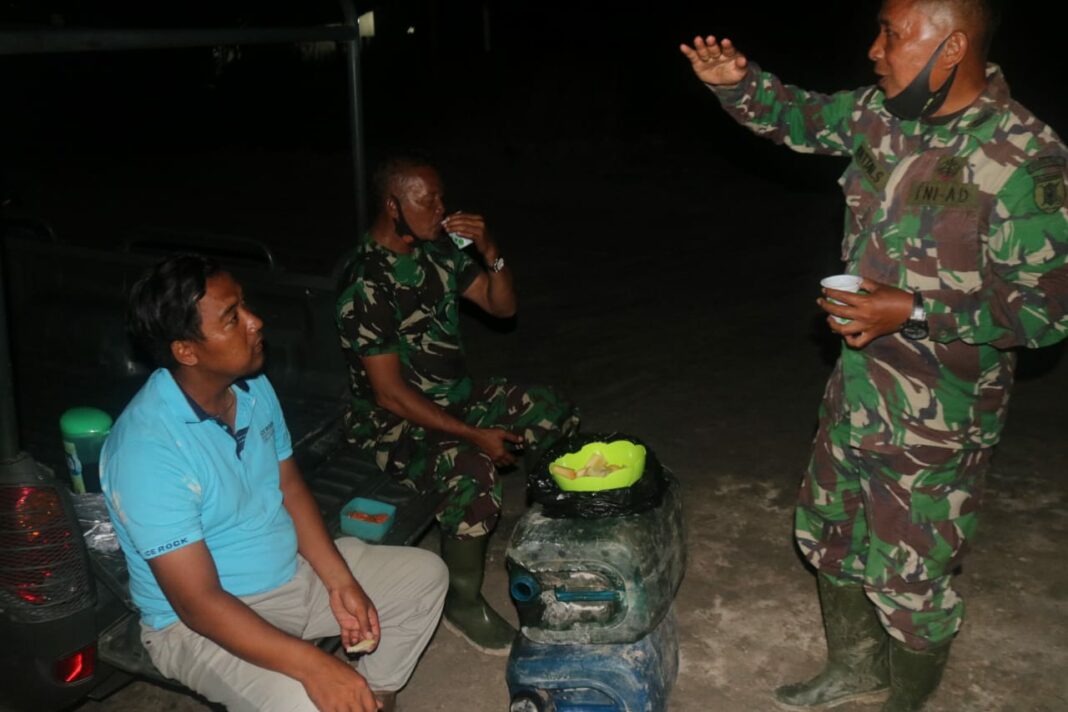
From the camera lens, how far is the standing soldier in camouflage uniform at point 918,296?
109 inches

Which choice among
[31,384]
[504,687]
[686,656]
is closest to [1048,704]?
[686,656]

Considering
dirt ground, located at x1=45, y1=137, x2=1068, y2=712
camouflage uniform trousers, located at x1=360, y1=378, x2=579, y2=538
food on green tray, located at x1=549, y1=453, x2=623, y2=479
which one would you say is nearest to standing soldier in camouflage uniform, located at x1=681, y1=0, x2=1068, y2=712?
dirt ground, located at x1=45, y1=137, x2=1068, y2=712

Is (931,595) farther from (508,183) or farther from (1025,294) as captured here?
(508,183)

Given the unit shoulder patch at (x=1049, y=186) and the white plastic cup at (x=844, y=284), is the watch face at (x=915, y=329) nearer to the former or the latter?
the white plastic cup at (x=844, y=284)

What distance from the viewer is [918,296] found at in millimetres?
2848

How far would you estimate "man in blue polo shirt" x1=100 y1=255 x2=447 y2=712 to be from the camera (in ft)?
8.66

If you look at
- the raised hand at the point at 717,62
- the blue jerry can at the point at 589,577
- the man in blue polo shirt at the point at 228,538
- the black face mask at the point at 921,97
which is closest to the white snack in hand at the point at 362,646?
the man in blue polo shirt at the point at 228,538

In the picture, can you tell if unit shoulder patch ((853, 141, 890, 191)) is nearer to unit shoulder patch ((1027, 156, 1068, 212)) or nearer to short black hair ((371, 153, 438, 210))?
unit shoulder patch ((1027, 156, 1068, 212))

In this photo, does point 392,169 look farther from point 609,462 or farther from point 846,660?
point 846,660

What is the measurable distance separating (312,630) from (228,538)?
1.40ft

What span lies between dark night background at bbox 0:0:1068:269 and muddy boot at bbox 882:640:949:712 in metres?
7.11

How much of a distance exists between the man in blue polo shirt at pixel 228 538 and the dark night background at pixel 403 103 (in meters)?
6.62

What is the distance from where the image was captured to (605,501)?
10.6 ft

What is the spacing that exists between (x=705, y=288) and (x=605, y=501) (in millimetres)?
5517
